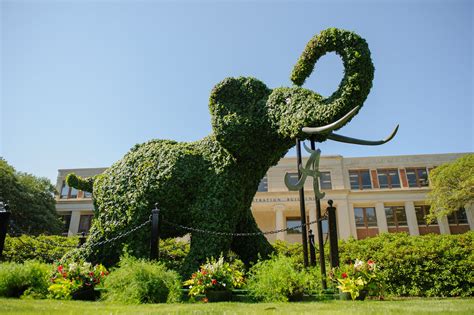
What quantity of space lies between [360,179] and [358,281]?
27.8 metres

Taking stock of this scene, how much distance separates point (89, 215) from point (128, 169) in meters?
28.4

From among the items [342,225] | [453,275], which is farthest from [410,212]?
[453,275]

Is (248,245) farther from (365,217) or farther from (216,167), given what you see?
(365,217)

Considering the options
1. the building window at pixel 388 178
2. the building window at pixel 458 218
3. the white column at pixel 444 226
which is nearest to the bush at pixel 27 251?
the building window at pixel 388 178

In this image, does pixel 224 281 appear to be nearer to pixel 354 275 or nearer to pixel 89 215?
pixel 354 275

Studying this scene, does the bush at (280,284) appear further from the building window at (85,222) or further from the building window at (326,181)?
the building window at (85,222)

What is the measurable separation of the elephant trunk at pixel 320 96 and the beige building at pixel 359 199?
2232cm

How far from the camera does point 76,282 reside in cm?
576

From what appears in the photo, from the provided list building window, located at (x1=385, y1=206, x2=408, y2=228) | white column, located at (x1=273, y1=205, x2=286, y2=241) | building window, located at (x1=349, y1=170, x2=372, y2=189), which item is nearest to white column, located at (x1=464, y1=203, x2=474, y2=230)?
building window, located at (x1=385, y1=206, x2=408, y2=228)

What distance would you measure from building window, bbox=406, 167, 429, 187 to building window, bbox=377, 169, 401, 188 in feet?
3.37

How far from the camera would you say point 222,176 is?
6660mm

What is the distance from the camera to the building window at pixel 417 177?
30781 millimetres

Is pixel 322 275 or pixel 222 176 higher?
pixel 222 176

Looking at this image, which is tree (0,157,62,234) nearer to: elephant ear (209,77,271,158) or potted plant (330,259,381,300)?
elephant ear (209,77,271,158)
